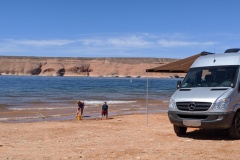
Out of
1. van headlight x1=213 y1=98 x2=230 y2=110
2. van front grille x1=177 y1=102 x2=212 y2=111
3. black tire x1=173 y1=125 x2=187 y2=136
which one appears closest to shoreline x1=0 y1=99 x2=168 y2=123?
black tire x1=173 y1=125 x2=187 y2=136

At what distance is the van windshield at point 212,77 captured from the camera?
1092 centimetres

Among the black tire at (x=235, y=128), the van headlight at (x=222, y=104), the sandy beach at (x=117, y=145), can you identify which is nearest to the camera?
the sandy beach at (x=117, y=145)

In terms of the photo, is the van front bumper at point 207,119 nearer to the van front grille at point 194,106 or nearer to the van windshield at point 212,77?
the van front grille at point 194,106

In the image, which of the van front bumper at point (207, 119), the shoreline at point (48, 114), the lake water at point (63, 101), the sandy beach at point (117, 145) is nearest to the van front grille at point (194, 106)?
the van front bumper at point (207, 119)

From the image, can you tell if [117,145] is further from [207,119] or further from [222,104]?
[222,104]

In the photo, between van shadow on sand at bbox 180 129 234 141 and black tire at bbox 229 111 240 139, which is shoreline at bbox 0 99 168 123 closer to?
van shadow on sand at bbox 180 129 234 141

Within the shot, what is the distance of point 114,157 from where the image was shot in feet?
27.9

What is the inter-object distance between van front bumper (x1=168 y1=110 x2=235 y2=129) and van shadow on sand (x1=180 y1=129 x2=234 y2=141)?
78 centimetres

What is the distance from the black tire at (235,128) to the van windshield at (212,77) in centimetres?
87

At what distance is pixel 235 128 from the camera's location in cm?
1059

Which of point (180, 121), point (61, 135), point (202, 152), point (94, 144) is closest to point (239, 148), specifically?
point (202, 152)

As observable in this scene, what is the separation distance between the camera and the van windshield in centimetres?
1092

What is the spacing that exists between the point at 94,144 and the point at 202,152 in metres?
3.00

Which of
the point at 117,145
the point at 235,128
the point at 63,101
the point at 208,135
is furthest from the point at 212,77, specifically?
the point at 63,101
